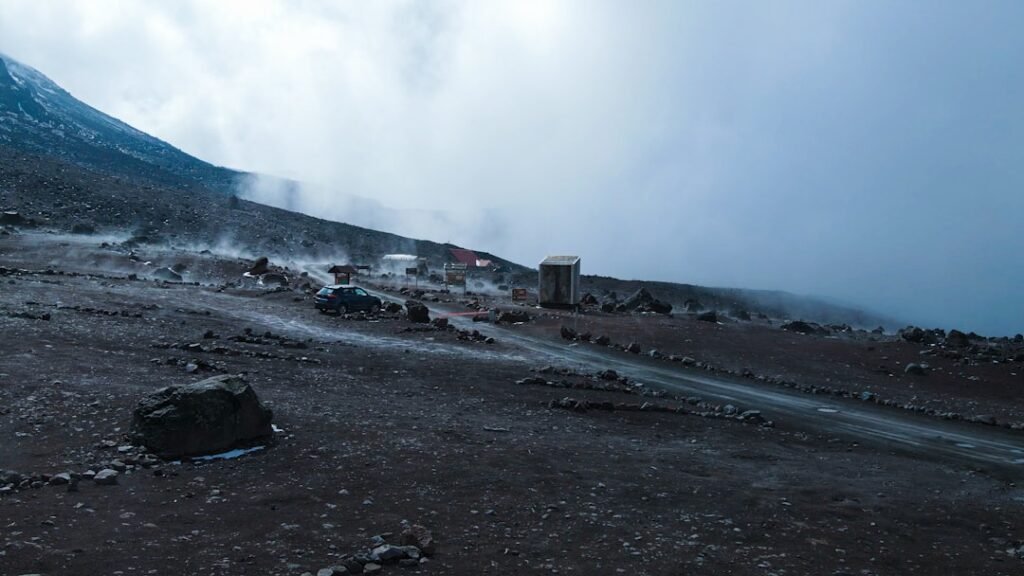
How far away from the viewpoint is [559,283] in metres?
44.4

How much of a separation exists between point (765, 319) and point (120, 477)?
152ft

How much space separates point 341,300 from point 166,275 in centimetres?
1675

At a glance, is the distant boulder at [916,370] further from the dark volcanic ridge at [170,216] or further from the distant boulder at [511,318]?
the dark volcanic ridge at [170,216]

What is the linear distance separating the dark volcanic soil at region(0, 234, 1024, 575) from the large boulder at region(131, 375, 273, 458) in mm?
416

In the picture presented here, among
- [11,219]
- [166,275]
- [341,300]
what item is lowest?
[341,300]

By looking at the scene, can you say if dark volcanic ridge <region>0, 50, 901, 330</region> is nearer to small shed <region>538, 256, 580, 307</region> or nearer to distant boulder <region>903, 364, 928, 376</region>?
small shed <region>538, 256, 580, 307</region>

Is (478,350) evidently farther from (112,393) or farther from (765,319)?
(765,319)

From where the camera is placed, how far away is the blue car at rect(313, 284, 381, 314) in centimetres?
3506

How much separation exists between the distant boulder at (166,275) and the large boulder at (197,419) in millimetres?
36720

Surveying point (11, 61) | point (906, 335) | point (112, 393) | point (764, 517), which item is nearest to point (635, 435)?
point (764, 517)

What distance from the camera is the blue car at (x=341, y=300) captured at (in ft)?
115

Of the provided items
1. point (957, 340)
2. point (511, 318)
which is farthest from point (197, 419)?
point (957, 340)

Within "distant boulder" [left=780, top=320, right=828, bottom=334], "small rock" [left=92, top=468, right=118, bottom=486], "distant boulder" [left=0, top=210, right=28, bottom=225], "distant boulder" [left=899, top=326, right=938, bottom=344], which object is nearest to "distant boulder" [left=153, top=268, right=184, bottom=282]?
"distant boulder" [left=0, top=210, right=28, bottom=225]

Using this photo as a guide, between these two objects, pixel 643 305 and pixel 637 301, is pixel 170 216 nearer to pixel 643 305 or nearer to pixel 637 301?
pixel 637 301
